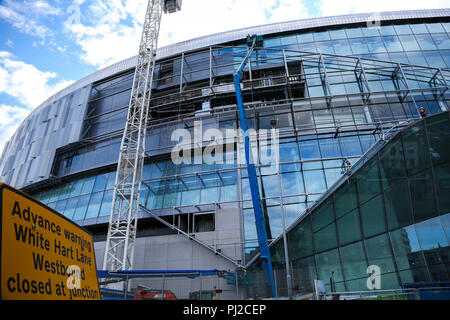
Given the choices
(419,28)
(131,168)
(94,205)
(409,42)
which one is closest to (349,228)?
(131,168)

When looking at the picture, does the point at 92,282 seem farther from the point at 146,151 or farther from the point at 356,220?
the point at 146,151

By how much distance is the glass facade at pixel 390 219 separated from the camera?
9992mm

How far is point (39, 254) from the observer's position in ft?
9.53

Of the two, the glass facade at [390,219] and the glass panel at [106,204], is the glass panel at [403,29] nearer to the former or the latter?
the glass facade at [390,219]

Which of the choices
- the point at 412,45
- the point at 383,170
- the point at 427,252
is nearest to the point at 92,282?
the point at 427,252

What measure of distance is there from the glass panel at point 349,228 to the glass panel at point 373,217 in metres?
0.39

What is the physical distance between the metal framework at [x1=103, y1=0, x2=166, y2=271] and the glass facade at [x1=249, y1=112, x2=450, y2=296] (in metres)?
11.0

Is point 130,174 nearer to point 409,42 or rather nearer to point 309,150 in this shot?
point 309,150

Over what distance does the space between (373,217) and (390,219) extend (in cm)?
84

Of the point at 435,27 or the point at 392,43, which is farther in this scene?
the point at 435,27

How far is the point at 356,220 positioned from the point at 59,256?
42.8 feet

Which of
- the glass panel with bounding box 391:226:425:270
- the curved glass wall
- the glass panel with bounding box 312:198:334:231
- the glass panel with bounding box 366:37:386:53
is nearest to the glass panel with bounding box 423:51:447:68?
the curved glass wall

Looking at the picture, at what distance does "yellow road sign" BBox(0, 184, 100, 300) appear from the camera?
245cm

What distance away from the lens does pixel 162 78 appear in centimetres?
2931
